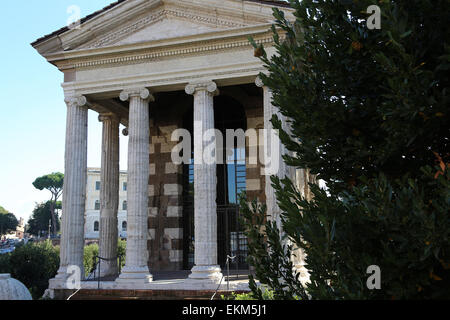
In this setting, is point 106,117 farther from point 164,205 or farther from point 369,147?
point 369,147

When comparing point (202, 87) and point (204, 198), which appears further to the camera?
point (202, 87)

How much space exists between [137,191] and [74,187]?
2.56 meters

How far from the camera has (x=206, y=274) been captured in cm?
1411

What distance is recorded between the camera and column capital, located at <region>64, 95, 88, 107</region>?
16.4m

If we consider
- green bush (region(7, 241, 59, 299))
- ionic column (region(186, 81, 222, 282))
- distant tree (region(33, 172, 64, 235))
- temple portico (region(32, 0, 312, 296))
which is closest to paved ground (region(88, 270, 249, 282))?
temple portico (region(32, 0, 312, 296))

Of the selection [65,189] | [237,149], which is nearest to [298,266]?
[237,149]

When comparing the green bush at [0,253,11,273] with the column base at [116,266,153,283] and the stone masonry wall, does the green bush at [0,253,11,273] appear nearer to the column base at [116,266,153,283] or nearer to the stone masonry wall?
the stone masonry wall

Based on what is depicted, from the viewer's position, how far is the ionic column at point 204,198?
14.3 metres

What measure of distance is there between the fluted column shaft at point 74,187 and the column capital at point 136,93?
5.53 feet

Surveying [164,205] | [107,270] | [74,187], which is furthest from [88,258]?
[74,187]

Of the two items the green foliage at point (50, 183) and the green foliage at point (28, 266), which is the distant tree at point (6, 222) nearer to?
the green foliage at point (50, 183)

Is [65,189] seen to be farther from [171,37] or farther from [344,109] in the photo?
[344,109]

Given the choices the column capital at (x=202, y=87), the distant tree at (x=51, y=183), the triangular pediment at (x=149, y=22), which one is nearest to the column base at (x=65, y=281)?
the column capital at (x=202, y=87)
